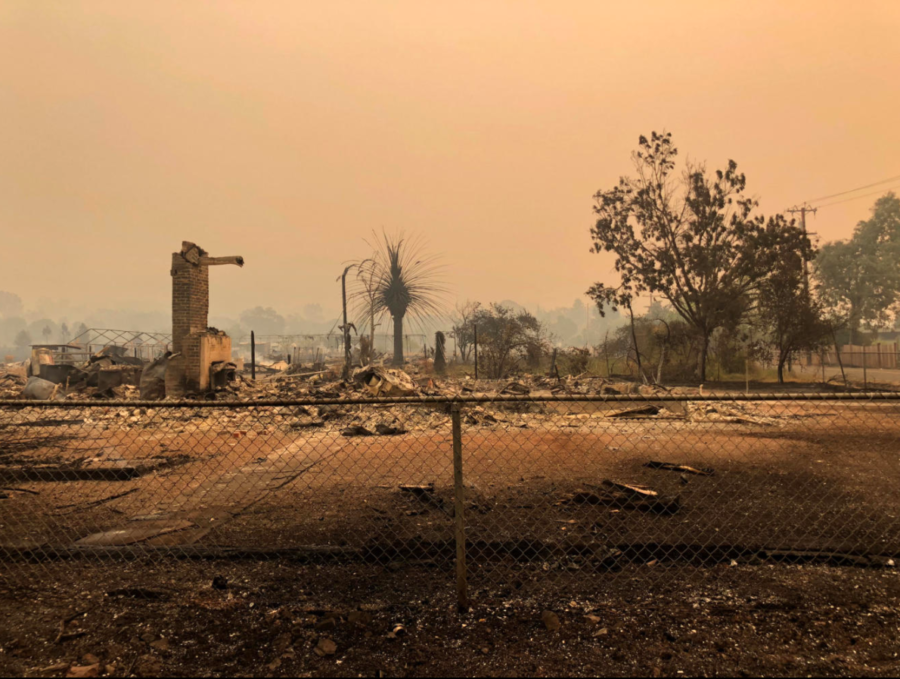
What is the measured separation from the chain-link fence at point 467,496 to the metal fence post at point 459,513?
0.01 m

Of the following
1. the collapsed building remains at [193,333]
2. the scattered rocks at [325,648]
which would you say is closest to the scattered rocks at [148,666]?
the scattered rocks at [325,648]

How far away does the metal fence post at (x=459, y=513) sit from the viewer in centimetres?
263

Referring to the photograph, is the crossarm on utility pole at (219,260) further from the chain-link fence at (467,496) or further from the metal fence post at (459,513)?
the metal fence post at (459,513)

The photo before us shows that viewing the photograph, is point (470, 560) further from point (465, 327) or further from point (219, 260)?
point (465, 327)

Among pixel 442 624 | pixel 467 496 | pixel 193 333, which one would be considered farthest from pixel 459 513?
pixel 193 333

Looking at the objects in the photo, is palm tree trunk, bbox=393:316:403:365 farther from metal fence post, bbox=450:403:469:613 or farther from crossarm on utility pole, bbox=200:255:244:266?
metal fence post, bbox=450:403:469:613

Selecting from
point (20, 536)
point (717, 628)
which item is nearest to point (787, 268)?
point (717, 628)

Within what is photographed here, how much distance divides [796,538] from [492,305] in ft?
86.2

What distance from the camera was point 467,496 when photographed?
505 cm

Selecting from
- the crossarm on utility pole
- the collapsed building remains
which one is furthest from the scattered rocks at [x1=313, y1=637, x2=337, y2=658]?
the crossarm on utility pole

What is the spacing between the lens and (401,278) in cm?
3034

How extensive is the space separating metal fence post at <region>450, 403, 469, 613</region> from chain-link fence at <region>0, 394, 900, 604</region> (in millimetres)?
13

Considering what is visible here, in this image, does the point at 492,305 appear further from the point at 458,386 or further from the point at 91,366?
the point at 91,366

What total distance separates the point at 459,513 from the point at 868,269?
183 feet
